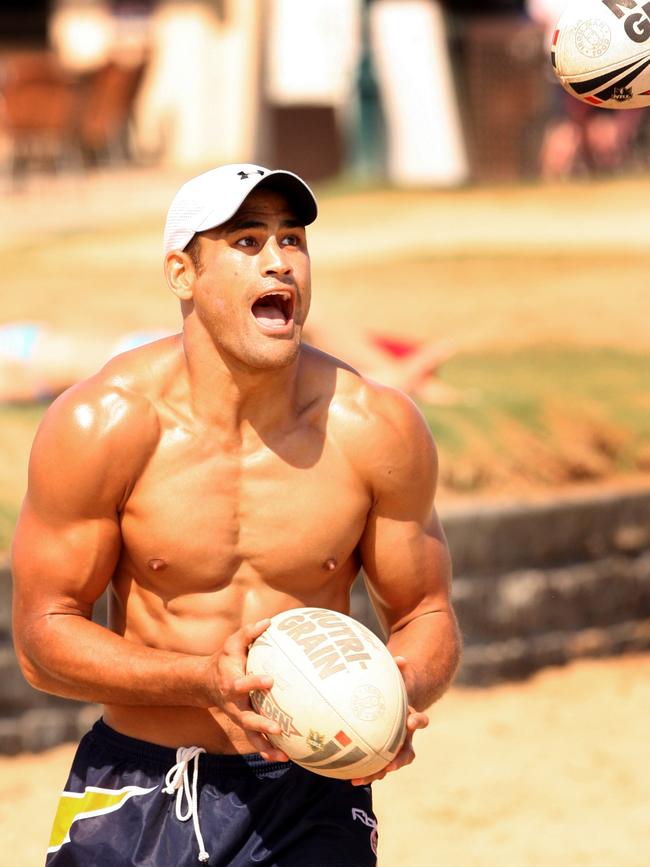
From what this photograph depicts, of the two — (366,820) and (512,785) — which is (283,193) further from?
(512,785)

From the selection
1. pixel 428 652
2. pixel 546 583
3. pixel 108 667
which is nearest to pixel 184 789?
pixel 108 667

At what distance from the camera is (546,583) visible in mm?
8578

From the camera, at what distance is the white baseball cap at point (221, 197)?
3703 millimetres

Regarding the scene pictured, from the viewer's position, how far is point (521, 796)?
278 inches

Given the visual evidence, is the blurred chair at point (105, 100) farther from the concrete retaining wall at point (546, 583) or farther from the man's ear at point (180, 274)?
the man's ear at point (180, 274)

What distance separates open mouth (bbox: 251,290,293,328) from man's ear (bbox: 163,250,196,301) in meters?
0.17

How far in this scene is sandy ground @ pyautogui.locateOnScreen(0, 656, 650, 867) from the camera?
21.3 feet

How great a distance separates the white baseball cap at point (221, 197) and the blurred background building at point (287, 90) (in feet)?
51.9

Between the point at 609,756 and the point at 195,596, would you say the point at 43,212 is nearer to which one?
the point at 609,756

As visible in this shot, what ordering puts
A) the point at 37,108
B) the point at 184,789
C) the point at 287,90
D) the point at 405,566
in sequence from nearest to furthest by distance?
the point at 184,789
the point at 405,566
the point at 37,108
the point at 287,90

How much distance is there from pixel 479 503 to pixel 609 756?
1.52 m

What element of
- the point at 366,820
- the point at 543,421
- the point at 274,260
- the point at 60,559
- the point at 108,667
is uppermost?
the point at 274,260

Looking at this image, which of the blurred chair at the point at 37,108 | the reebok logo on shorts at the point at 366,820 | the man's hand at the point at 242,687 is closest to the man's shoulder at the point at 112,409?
the man's hand at the point at 242,687

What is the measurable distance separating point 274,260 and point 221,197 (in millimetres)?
175
